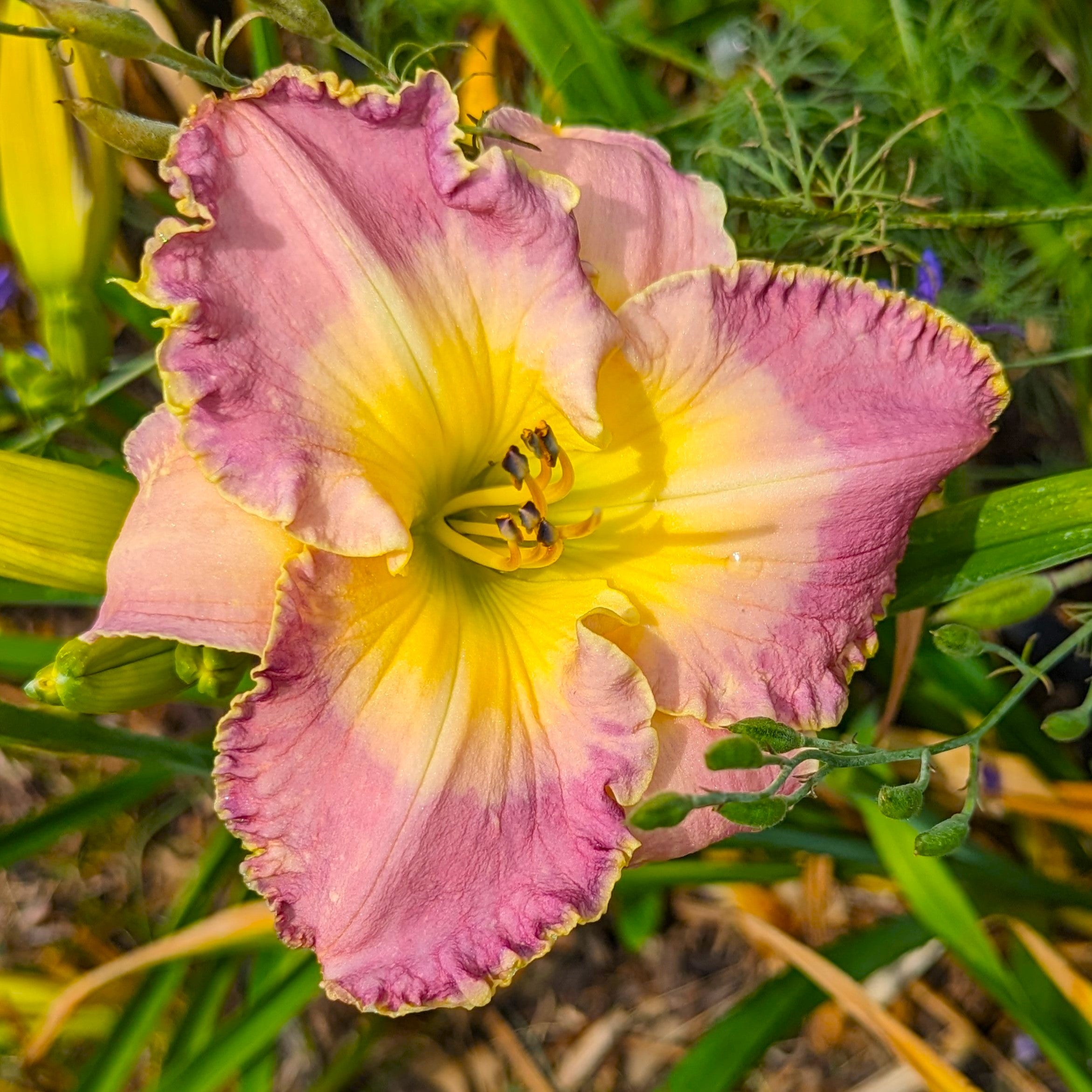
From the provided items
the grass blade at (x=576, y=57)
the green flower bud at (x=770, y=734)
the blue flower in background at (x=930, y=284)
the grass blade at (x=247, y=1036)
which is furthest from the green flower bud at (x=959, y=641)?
the grass blade at (x=247, y=1036)

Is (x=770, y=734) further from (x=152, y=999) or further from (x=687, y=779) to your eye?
(x=152, y=999)

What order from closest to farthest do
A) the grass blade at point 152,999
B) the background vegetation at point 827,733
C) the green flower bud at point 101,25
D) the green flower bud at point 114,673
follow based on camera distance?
the green flower bud at point 101,25
the green flower bud at point 114,673
the background vegetation at point 827,733
the grass blade at point 152,999

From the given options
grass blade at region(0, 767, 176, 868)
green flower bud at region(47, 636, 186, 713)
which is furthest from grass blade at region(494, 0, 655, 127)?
grass blade at region(0, 767, 176, 868)

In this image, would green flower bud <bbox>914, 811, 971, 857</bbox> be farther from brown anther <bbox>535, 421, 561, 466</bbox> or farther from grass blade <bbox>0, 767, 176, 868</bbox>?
grass blade <bbox>0, 767, 176, 868</bbox>

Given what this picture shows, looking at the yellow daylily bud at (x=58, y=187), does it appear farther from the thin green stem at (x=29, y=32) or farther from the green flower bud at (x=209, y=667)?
the green flower bud at (x=209, y=667)

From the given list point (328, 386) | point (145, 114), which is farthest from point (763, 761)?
point (145, 114)
